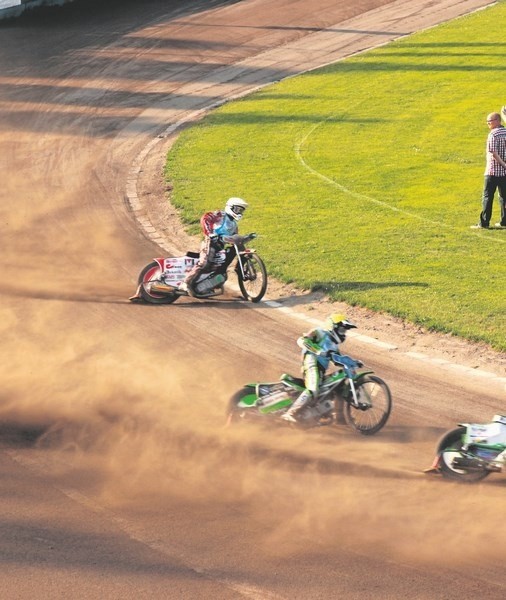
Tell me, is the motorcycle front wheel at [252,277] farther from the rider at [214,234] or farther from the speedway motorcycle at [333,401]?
the speedway motorcycle at [333,401]

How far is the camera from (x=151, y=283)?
66.0 feet

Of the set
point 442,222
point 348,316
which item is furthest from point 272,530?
point 442,222

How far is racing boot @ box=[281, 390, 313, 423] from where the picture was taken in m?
14.3

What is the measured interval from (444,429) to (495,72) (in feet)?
83.4

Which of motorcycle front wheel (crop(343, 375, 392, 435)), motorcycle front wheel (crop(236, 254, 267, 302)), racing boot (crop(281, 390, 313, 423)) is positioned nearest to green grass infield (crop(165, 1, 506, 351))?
motorcycle front wheel (crop(236, 254, 267, 302))

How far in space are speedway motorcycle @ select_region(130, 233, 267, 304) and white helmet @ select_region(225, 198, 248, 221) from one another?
55 cm

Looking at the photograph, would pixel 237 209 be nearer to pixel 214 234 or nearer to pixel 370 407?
pixel 214 234

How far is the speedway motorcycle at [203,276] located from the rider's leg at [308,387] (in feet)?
18.4

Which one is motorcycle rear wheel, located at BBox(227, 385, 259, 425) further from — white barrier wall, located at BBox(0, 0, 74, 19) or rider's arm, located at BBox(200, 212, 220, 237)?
white barrier wall, located at BBox(0, 0, 74, 19)

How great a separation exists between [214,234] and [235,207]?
647mm

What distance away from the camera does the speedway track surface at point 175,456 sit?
11148 mm

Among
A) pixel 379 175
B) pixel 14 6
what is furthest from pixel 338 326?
pixel 14 6

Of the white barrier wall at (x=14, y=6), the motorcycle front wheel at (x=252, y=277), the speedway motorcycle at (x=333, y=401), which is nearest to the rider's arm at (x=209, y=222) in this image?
the motorcycle front wheel at (x=252, y=277)

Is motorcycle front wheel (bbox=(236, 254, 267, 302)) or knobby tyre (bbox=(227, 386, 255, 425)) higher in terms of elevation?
motorcycle front wheel (bbox=(236, 254, 267, 302))
